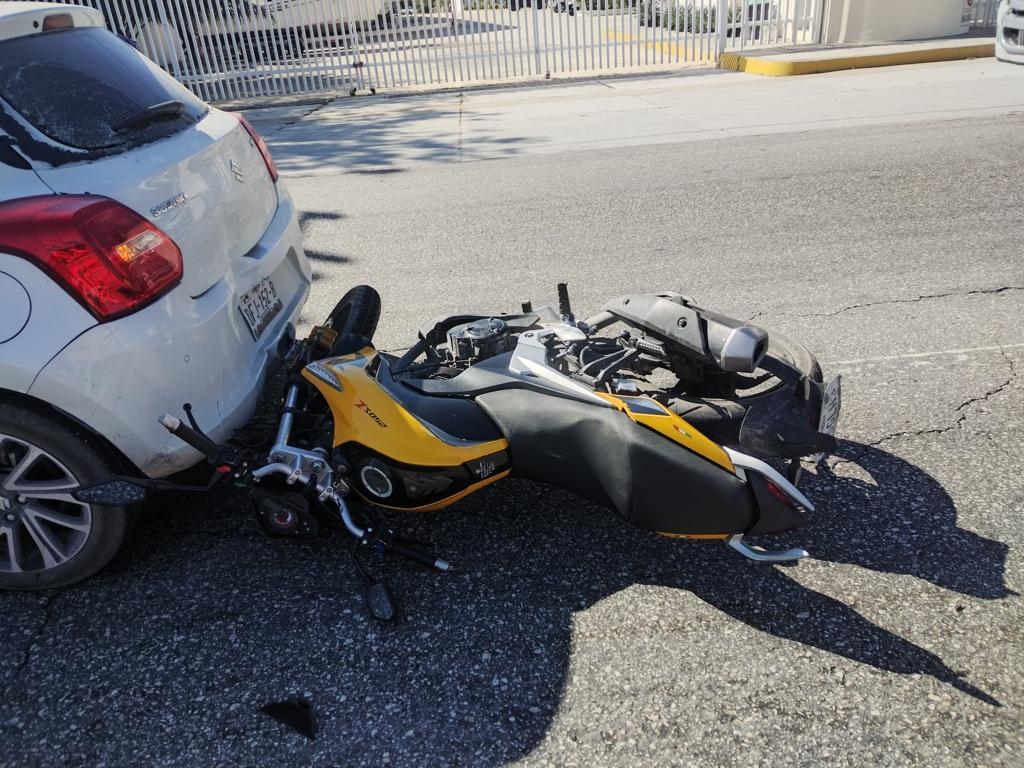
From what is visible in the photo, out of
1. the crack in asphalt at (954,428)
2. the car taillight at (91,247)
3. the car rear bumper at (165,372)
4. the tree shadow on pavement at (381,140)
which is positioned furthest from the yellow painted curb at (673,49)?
the car taillight at (91,247)

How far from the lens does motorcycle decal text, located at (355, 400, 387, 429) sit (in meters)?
2.87

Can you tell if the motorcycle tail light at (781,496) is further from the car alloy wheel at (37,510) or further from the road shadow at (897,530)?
the car alloy wheel at (37,510)

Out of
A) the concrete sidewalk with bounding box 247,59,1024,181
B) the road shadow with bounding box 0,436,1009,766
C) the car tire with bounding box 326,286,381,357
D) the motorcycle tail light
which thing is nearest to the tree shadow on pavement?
the concrete sidewalk with bounding box 247,59,1024,181

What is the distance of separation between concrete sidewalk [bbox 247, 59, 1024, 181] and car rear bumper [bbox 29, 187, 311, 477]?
649 centimetres

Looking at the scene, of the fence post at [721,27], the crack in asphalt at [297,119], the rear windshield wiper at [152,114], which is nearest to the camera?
the rear windshield wiper at [152,114]

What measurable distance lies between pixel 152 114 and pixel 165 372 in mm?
1073

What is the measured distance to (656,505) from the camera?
8.48ft

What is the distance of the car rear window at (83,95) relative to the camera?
2.75 m

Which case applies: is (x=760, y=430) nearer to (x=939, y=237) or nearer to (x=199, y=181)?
(x=199, y=181)

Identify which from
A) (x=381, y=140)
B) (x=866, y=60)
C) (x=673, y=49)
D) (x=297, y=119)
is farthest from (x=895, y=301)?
(x=673, y=49)

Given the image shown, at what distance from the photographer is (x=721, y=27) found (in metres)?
15.5

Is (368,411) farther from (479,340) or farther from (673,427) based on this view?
(673,427)

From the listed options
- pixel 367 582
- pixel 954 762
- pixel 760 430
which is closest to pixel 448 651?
pixel 367 582

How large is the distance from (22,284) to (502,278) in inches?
136
